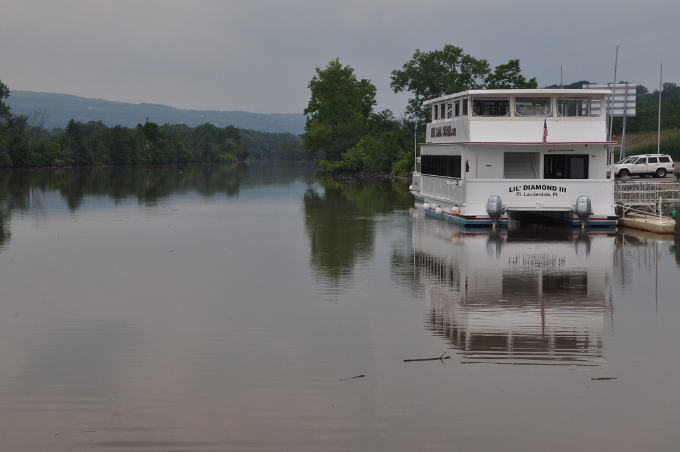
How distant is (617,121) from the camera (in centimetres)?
9400

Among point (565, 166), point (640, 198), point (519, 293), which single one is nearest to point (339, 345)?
point (519, 293)

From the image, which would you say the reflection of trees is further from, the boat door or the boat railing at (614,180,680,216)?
the boat railing at (614,180,680,216)

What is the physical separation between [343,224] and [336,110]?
229ft

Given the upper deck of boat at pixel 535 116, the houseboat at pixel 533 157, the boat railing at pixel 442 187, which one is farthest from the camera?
the boat railing at pixel 442 187

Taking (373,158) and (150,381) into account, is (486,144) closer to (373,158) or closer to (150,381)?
(150,381)

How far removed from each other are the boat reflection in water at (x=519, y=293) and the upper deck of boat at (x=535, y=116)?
313cm

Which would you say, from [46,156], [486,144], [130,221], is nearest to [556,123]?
[486,144]

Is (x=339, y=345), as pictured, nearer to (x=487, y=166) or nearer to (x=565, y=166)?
(x=487, y=166)

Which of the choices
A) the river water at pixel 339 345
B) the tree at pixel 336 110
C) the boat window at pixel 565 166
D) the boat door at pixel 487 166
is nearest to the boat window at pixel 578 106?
the boat window at pixel 565 166

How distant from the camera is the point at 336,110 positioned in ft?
322

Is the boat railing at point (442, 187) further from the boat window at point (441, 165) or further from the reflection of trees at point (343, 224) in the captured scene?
the reflection of trees at point (343, 224)

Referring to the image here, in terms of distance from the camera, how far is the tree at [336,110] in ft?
299

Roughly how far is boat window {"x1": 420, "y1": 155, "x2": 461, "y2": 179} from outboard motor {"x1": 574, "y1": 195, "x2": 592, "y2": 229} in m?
4.12

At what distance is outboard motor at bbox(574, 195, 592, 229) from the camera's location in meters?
26.0
